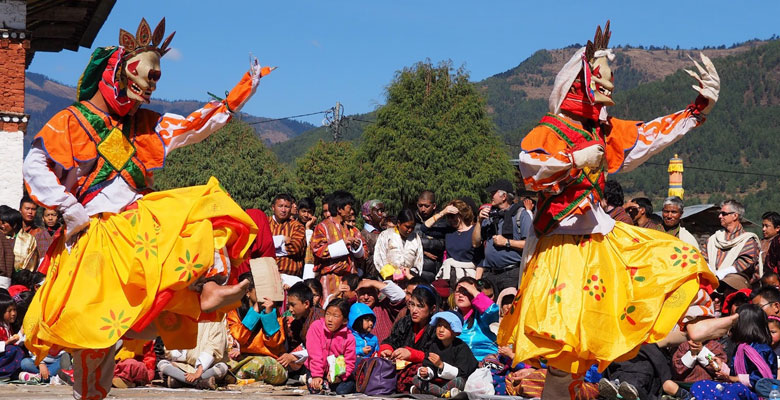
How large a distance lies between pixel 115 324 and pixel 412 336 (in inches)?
148

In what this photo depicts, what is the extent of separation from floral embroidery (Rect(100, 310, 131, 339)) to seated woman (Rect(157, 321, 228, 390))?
3594 mm

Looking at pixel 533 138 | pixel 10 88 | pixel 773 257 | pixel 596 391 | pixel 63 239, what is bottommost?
pixel 596 391

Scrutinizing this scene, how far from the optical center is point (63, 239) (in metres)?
5.92

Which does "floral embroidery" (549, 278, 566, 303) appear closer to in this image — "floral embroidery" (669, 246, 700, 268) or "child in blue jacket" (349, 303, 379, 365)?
"floral embroidery" (669, 246, 700, 268)

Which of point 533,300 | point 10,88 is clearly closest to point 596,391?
point 533,300

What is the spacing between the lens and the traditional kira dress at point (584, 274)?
223 inches

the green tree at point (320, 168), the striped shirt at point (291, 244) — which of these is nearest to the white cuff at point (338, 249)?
the striped shirt at point (291, 244)

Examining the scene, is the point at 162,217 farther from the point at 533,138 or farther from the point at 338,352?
the point at 338,352

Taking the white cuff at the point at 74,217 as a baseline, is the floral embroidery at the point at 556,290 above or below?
below

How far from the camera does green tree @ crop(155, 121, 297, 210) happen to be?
4966cm

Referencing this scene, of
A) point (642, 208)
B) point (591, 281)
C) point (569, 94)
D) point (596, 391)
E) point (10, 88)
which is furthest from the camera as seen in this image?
point (10, 88)

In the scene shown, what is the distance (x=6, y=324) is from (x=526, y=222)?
16.2 feet

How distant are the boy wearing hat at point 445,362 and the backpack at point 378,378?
8.1 inches

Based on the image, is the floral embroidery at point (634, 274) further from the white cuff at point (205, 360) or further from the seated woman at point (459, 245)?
the white cuff at point (205, 360)
